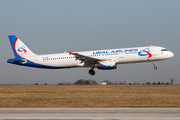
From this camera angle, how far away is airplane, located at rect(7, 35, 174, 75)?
4769cm

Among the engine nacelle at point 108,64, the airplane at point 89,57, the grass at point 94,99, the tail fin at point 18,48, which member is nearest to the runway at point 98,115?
the grass at point 94,99

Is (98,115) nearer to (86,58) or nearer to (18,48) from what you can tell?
(86,58)

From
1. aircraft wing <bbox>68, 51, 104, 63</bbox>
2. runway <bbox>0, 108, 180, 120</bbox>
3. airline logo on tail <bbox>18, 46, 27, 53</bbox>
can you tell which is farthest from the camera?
airline logo on tail <bbox>18, 46, 27, 53</bbox>

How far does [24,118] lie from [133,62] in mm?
36119

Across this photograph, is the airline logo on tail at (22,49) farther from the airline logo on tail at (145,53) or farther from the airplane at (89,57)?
the airline logo on tail at (145,53)

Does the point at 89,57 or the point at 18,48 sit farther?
the point at 18,48

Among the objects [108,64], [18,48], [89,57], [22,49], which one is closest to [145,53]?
[108,64]

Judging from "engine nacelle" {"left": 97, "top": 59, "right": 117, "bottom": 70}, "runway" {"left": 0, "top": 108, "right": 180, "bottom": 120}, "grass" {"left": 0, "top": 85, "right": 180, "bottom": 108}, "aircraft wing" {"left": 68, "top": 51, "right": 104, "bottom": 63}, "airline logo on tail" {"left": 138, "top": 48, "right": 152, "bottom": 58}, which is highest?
"airline logo on tail" {"left": 138, "top": 48, "right": 152, "bottom": 58}

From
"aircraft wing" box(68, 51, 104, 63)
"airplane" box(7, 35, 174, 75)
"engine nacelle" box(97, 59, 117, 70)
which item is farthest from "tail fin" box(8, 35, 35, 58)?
"engine nacelle" box(97, 59, 117, 70)

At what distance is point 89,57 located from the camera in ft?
160

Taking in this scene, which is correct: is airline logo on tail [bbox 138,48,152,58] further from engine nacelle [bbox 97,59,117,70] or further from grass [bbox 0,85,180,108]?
grass [bbox 0,85,180,108]

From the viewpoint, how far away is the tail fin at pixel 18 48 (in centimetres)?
5495

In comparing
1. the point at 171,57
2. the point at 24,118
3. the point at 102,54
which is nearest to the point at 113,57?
the point at 102,54

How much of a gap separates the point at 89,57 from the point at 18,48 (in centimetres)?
1584
